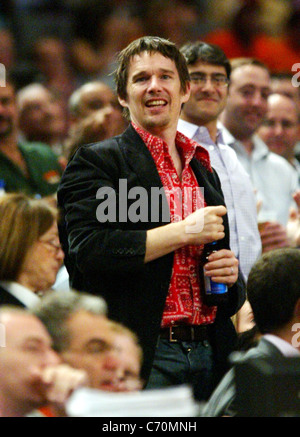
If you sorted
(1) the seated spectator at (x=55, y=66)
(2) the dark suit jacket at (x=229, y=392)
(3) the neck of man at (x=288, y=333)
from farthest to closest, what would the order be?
1. (1) the seated spectator at (x=55, y=66)
2. (3) the neck of man at (x=288, y=333)
3. (2) the dark suit jacket at (x=229, y=392)

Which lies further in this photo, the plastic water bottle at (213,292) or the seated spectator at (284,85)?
the seated spectator at (284,85)

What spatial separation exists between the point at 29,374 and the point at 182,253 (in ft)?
3.07

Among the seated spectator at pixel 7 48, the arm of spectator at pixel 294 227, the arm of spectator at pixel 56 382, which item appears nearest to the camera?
the arm of spectator at pixel 56 382

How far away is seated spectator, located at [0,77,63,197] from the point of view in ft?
13.3

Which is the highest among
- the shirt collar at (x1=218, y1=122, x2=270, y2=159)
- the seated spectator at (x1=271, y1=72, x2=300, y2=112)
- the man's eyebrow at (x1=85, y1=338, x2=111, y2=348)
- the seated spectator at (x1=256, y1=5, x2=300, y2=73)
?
the seated spectator at (x1=256, y1=5, x2=300, y2=73)

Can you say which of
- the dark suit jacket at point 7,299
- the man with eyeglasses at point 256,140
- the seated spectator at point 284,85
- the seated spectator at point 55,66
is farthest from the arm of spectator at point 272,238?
the seated spectator at point 55,66

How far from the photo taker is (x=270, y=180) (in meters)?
4.58

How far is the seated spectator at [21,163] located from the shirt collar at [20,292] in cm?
143

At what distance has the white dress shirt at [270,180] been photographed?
14.8 ft

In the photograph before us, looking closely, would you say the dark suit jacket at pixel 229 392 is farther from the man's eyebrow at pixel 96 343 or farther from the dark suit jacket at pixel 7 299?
the dark suit jacket at pixel 7 299

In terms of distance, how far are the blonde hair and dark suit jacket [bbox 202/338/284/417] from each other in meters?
0.75

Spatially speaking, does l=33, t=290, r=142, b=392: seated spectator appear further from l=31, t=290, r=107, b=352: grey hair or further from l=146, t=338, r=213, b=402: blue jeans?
l=146, t=338, r=213, b=402: blue jeans

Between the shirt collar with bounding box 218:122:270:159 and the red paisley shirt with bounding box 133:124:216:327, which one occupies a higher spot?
the shirt collar with bounding box 218:122:270:159

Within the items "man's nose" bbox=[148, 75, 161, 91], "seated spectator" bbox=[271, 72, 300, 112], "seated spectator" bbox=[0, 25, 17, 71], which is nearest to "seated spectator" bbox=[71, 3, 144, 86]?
"seated spectator" bbox=[0, 25, 17, 71]
